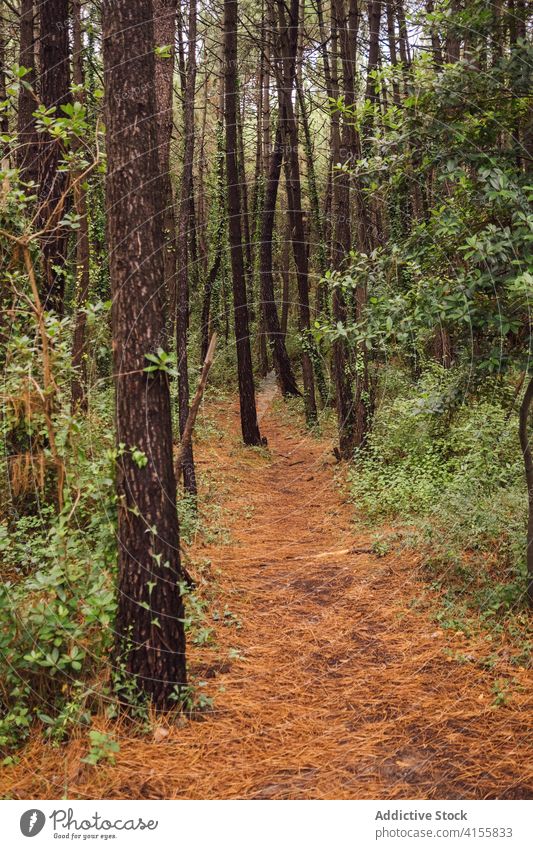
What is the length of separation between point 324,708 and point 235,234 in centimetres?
1017

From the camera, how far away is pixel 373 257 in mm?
5270

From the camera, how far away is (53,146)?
674 centimetres

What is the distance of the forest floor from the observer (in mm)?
3326

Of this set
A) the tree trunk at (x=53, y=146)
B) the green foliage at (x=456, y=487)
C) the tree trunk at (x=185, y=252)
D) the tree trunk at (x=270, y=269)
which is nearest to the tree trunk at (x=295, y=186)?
the tree trunk at (x=270, y=269)

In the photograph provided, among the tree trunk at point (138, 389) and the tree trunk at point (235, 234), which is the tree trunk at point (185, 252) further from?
the tree trunk at point (138, 389)

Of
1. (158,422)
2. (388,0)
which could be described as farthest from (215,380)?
(158,422)

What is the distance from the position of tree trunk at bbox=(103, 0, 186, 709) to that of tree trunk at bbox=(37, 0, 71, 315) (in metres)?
2.99

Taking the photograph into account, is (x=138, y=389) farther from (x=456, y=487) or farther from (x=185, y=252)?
(x=185, y=252)

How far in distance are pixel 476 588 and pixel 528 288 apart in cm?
266

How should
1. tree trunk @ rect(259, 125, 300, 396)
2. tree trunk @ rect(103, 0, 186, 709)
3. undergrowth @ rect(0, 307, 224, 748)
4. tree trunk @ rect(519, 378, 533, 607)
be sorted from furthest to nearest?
tree trunk @ rect(259, 125, 300, 396), tree trunk @ rect(519, 378, 533, 607), tree trunk @ rect(103, 0, 186, 709), undergrowth @ rect(0, 307, 224, 748)

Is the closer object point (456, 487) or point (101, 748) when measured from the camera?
point (101, 748)

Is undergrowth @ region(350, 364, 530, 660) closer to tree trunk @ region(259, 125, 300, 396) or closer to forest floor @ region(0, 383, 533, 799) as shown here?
forest floor @ region(0, 383, 533, 799)

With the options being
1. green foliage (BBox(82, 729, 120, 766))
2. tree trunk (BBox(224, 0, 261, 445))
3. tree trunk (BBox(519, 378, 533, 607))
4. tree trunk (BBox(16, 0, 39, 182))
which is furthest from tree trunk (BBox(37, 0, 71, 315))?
tree trunk (BBox(519, 378, 533, 607))

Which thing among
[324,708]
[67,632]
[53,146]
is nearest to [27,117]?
[53,146]
